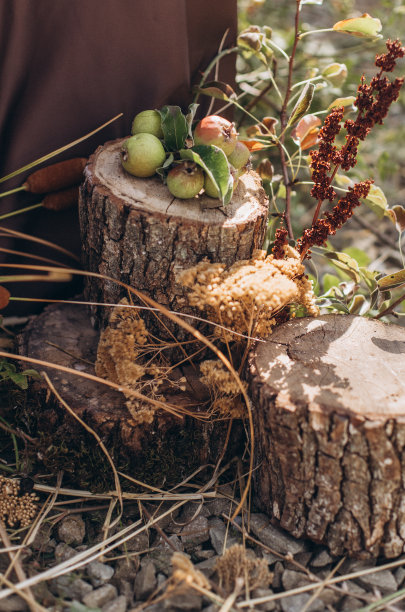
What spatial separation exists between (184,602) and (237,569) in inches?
6.3

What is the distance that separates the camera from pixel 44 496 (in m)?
1.71

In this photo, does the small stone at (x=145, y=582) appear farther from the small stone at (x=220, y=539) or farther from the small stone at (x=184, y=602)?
the small stone at (x=220, y=539)

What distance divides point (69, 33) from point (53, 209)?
0.61 m

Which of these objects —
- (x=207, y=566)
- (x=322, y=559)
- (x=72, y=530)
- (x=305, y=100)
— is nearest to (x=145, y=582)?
(x=207, y=566)

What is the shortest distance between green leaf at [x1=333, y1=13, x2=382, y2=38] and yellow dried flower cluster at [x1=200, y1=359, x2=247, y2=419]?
1.26 meters

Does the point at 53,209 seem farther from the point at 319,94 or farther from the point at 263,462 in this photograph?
the point at 319,94

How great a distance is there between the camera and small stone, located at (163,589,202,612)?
136 cm

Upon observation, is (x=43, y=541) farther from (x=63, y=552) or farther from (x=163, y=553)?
(x=163, y=553)

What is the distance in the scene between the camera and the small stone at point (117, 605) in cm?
137

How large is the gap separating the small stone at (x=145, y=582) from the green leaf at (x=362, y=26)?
72.7 inches

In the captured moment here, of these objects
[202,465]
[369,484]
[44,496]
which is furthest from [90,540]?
[369,484]

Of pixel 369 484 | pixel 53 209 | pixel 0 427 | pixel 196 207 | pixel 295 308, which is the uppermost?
pixel 196 207

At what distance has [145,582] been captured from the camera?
1.44m

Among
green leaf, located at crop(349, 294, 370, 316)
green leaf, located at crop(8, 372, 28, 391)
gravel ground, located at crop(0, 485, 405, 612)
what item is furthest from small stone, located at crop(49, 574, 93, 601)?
green leaf, located at crop(349, 294, 370, 316)
